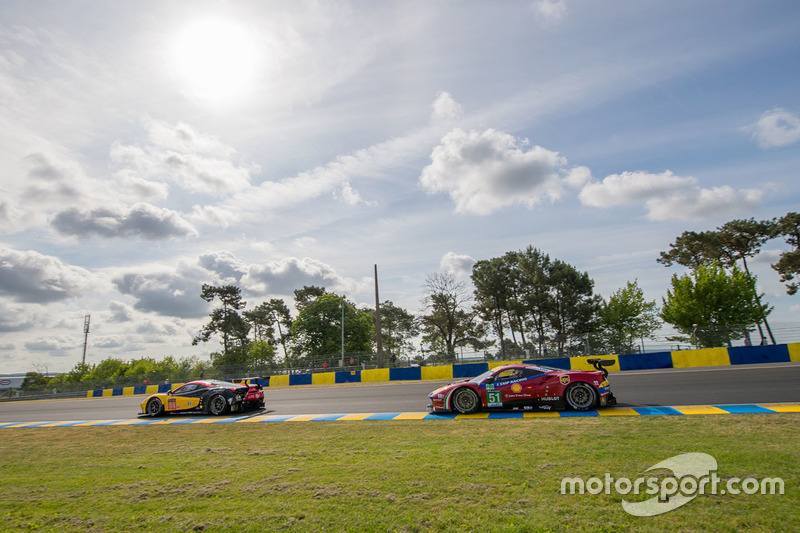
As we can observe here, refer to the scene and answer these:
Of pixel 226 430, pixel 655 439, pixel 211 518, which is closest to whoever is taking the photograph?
pixel 211 518

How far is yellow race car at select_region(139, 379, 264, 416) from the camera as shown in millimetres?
13609

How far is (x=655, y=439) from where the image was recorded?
6285 mm

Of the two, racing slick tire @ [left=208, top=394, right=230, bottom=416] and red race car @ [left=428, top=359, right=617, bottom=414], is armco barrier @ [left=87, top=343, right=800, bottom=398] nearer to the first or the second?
racing slick tire @ [left=208, top=394, right=230, bottom=416]

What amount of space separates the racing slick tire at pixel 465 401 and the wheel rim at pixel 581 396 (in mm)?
2065

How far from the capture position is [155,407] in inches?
573

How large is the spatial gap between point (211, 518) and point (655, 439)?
578cm

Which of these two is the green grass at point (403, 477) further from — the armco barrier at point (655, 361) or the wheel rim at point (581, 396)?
the armco barrier at point (655, 361)

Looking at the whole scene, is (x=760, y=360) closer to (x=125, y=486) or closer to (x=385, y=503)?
(x=385, y=503)

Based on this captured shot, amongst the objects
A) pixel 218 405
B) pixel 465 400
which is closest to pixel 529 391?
pixel 465 400

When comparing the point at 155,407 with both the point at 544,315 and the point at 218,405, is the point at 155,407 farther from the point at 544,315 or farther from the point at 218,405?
the point at 544,315

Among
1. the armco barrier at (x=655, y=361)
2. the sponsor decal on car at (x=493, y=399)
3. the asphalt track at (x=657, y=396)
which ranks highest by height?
the armco barrier at (x=655, y=361)

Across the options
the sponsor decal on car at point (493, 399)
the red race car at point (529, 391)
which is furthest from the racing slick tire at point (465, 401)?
the sponsor decal on car at point (493, 399)

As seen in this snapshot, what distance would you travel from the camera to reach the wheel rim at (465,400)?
1042 cm

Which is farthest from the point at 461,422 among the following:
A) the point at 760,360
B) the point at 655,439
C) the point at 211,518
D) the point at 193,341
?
the point at 193,341
